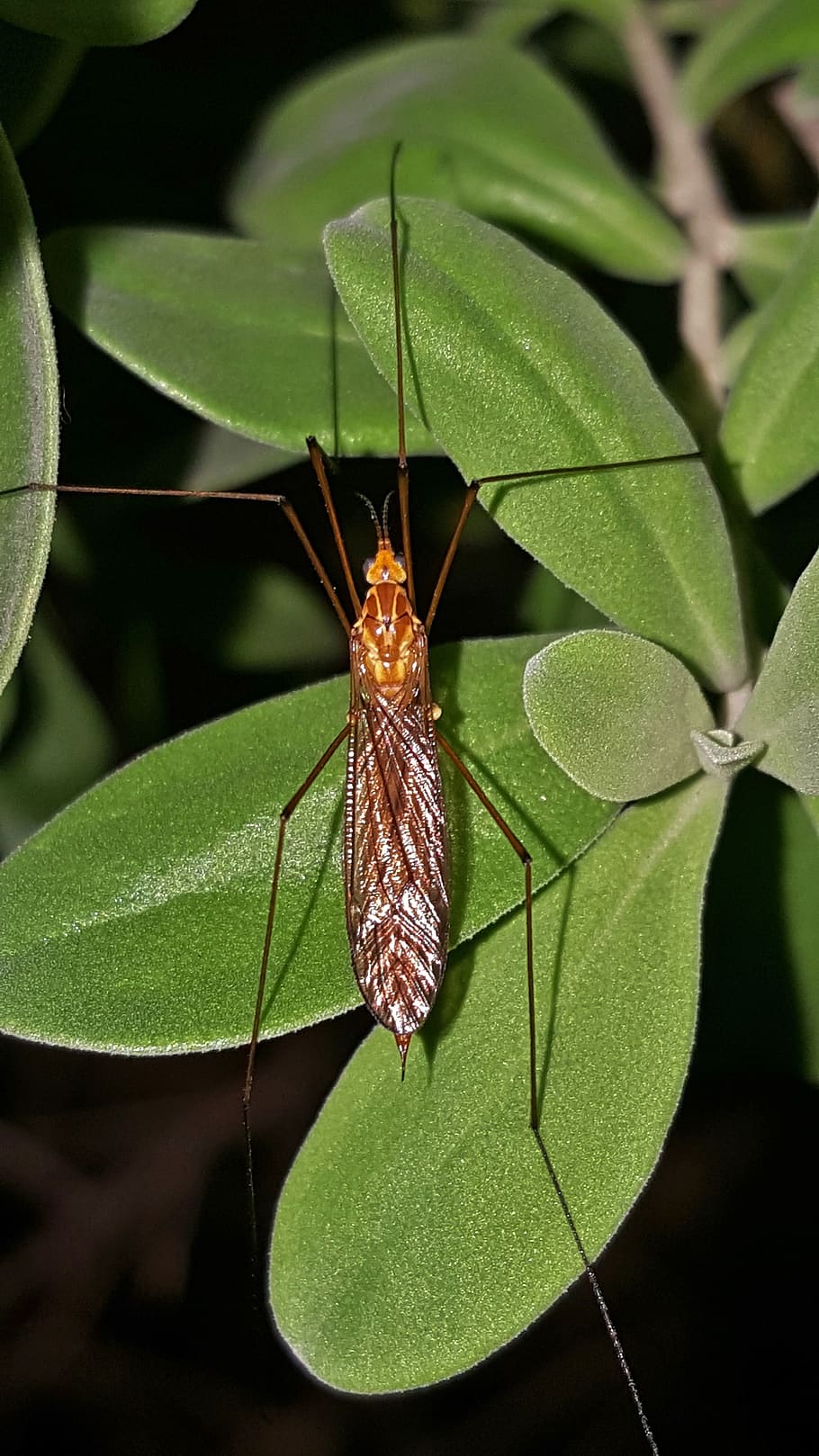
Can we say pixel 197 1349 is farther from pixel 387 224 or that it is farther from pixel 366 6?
pixel 366 6

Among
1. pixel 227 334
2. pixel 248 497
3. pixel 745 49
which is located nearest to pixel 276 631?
pixel 248 497

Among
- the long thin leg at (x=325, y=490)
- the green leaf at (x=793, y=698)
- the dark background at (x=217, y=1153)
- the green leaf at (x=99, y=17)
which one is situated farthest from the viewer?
the dark background at (x=217, y=1153)

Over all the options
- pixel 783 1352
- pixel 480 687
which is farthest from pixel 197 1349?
pixel 480 687

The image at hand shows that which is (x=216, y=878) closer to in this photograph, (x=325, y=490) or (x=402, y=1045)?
(x=402, y=1045)

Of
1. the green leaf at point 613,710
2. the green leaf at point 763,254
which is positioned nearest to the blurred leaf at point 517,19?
the green leaf at point 763,254

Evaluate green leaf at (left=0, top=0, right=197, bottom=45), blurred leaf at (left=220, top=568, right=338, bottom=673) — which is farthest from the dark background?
green leaf at (left=0, top=0, right=197, bottom=45)

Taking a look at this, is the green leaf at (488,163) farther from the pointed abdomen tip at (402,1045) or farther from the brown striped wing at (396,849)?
the pointed abdomen tip at (402,1045)
